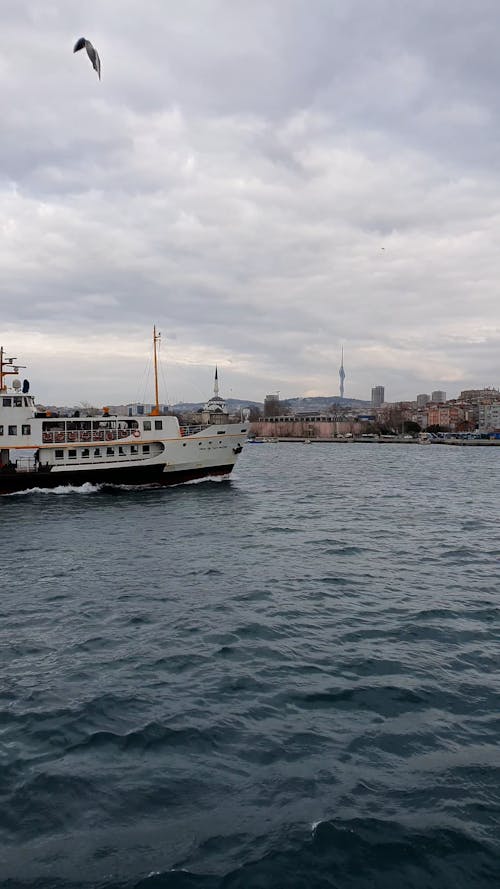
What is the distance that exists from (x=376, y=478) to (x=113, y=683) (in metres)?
49.5

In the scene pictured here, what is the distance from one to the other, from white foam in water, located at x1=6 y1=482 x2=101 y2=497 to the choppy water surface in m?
19.7

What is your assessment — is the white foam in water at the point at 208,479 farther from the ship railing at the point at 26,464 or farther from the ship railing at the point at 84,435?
the ship railing at the point at 26,464

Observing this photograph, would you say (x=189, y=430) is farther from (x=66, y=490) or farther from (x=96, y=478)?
(x=66, y=490)

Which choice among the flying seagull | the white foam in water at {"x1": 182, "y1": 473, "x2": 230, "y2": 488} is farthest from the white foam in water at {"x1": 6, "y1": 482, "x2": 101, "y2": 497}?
the flying seagull

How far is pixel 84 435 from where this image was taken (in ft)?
134

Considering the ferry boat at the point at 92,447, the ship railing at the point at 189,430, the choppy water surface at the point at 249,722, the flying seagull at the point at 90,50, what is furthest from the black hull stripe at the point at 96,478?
the flying seagull at the point at 90,50

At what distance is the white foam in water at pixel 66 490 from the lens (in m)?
38.8

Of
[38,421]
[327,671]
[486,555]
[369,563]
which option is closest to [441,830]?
[327,671]

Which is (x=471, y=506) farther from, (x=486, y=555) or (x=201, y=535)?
(x=201, y=535)

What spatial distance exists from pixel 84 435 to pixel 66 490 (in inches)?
161

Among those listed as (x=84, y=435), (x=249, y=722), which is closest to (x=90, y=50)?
(x=249, y=722)

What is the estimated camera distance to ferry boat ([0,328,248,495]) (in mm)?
39125

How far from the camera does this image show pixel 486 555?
69.5ft

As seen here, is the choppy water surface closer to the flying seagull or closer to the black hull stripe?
the flying seagull
